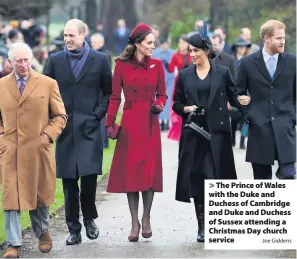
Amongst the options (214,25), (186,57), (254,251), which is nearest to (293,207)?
(254,251)

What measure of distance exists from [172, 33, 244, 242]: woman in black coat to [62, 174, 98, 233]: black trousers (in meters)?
0.77

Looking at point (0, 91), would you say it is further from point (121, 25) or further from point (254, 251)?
point (121, 25)

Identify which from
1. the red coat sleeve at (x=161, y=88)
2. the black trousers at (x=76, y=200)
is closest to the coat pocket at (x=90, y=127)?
the black trousers at (x=76, y=200)

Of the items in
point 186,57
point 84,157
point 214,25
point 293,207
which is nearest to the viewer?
point 293,207

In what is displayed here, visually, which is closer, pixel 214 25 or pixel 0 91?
pixel 0 91

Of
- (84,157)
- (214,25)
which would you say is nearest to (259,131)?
(84,157)

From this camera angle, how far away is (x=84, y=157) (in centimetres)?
1165

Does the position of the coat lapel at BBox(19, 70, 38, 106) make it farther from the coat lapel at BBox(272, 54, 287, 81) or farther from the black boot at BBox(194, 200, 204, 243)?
the coat lapel at BBox(272, 54, 287, 81)

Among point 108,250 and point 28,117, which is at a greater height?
point 28,117

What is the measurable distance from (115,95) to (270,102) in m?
1.39

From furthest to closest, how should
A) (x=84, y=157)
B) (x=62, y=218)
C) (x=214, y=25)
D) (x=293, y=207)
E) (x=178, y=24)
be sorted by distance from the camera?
(x=178, y=24) < (x=214, y=25) < (x=62, y=218) < (x=84, y=157) < (x=293, y=207)

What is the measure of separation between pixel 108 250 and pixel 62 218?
7.02 feet

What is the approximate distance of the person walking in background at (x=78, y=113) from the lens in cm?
1163

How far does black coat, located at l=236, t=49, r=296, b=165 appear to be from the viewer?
38.8 feet
